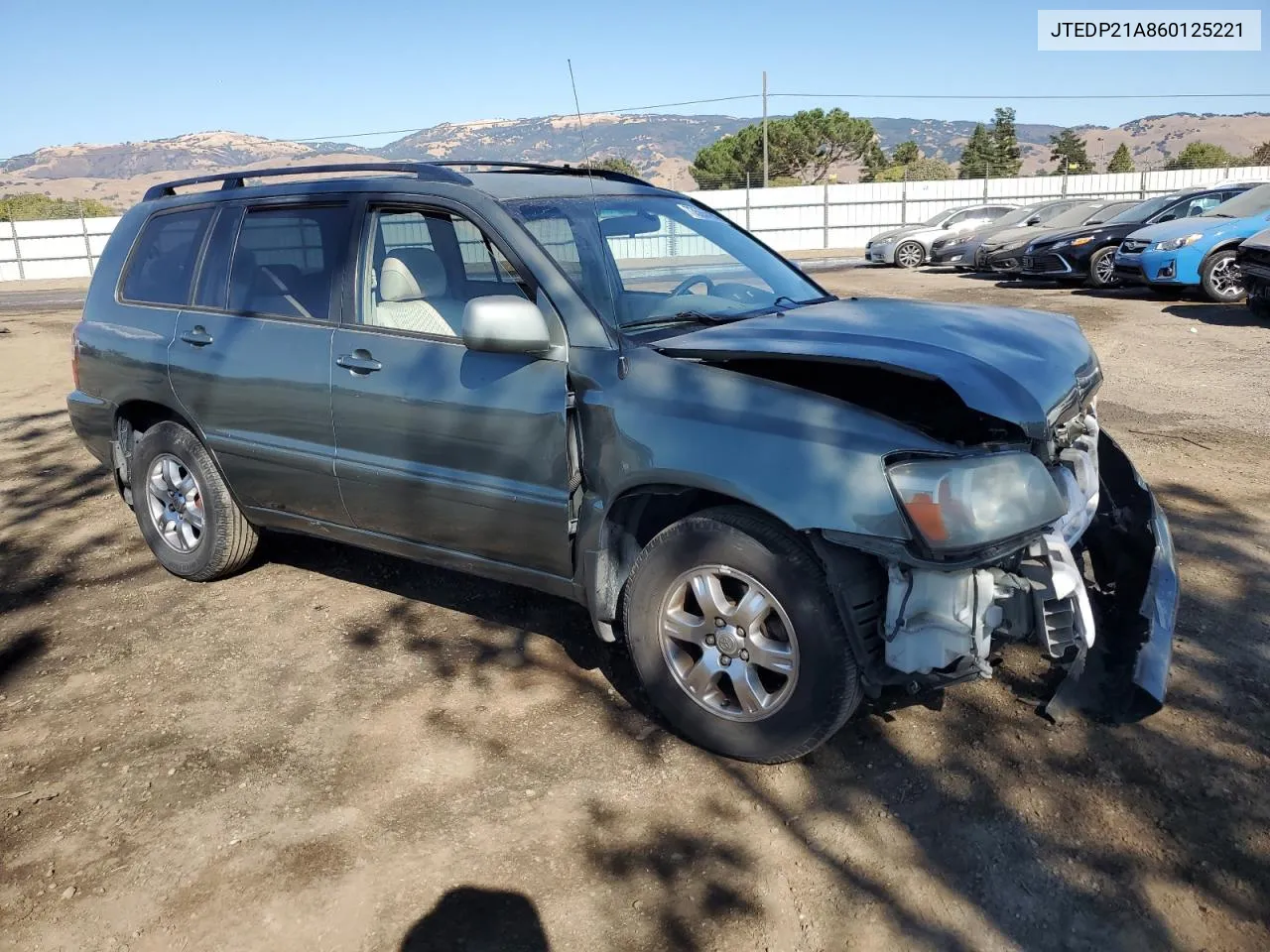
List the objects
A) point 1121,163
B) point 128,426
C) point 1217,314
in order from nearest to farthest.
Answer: point 128,426
point 1217,314
point 1121,163

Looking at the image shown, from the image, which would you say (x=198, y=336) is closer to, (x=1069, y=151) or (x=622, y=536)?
(x=622, y=536)

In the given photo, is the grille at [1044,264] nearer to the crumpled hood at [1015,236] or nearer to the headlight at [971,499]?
the crumpled hood at [1015,236]

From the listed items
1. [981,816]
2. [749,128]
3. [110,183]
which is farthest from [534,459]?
[110,183]

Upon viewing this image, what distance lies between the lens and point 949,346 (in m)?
3.15

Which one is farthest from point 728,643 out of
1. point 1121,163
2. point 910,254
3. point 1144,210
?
point 1121,163

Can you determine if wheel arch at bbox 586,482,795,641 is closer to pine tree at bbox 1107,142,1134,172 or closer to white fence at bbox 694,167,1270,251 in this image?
white fence at bbox 694,167,1270,251

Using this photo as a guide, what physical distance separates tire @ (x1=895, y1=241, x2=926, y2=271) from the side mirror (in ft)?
68.7

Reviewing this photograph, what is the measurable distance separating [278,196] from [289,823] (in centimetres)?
265

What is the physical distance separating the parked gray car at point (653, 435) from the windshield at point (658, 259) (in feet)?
0.06

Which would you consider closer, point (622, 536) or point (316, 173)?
point (622, 536)

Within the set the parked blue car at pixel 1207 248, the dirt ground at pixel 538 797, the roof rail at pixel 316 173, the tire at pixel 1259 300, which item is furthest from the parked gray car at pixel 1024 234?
the roof rail at pixel 316 173

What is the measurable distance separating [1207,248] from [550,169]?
440 inches

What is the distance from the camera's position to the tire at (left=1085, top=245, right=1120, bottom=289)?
49.3 ft

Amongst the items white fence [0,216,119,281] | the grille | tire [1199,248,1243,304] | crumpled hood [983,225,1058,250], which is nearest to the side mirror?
tire [1199,248,1243,304]
